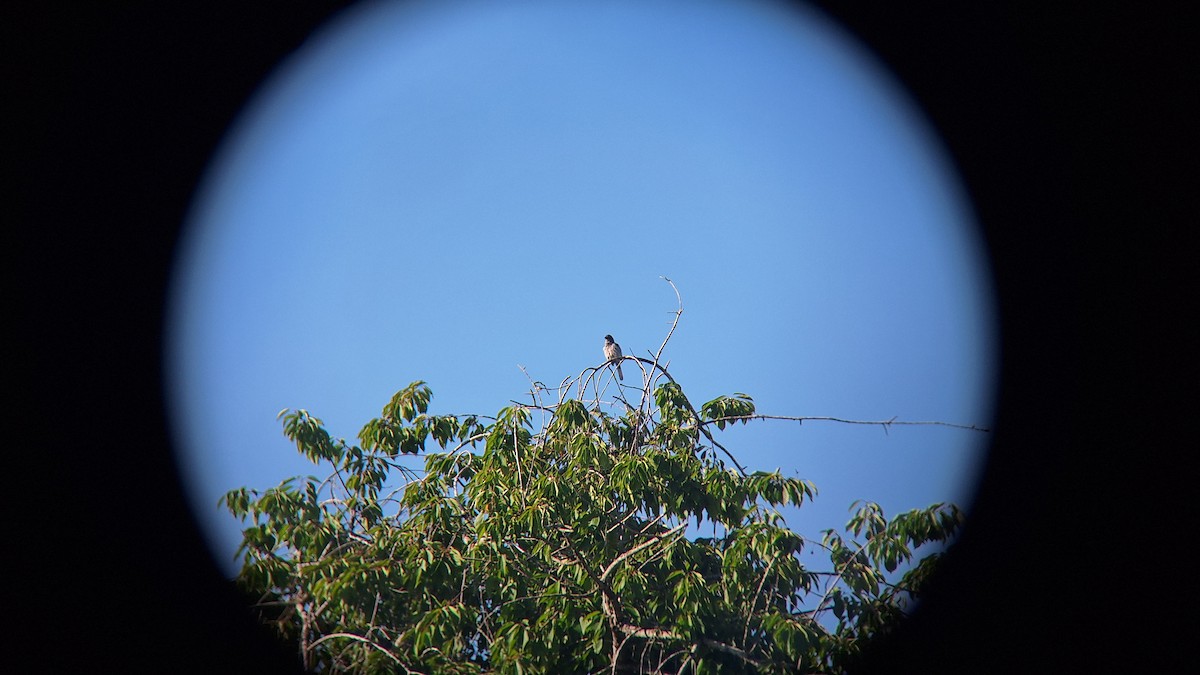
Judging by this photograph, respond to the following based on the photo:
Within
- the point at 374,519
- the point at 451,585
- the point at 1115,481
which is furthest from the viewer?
the point at 374,519

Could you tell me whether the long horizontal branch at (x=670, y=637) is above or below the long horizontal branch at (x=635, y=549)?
below

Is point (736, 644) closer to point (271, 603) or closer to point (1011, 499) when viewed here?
point (1011, 499)

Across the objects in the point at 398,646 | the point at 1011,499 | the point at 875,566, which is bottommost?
the point at 398,646

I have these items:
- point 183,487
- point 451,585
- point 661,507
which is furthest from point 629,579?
point 183,487

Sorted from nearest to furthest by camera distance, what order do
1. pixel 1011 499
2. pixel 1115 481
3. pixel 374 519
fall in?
pixel 1115 481 < pixel 1011 499 < pixel 374 519

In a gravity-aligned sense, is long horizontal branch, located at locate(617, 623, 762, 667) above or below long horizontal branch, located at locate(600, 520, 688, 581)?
below

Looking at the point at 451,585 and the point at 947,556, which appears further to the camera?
the point at 451,585

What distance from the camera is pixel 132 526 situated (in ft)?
15.3

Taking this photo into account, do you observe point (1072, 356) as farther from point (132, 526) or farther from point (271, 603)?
point (132, 526)

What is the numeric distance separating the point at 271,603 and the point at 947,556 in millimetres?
3383

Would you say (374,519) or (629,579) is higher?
(374,519)

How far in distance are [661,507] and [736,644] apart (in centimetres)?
88

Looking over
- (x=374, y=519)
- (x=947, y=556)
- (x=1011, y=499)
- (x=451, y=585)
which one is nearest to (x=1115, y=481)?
(x=1011, y=499)

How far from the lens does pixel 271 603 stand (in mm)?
4691
